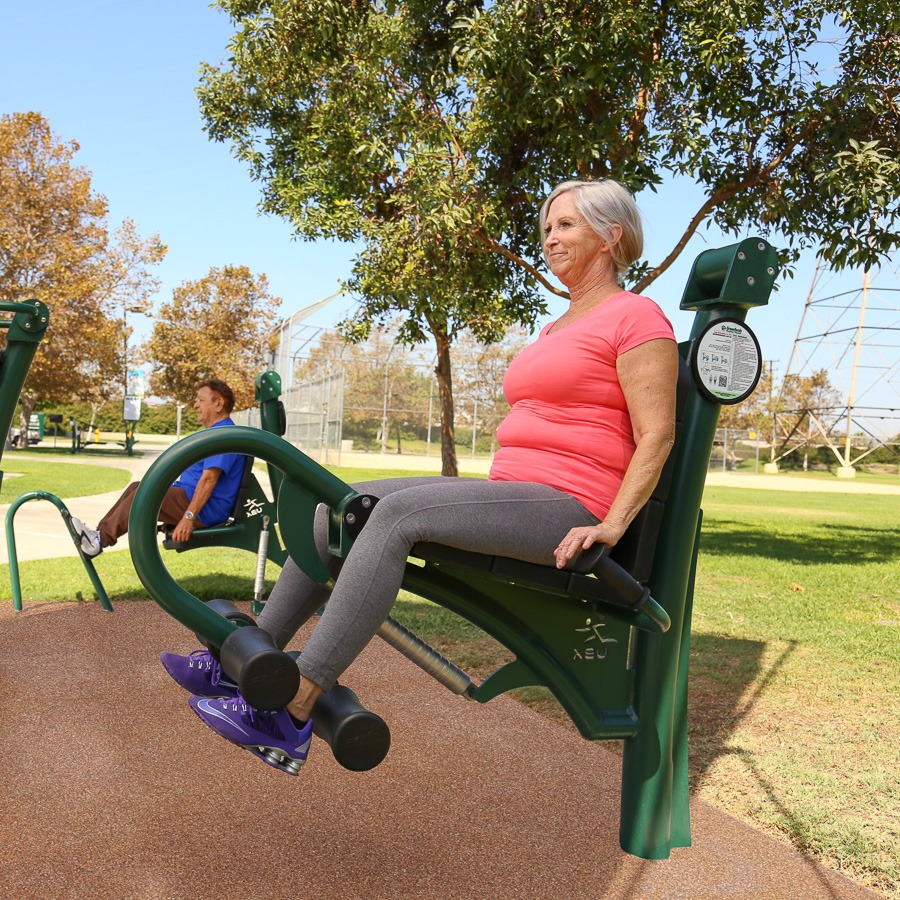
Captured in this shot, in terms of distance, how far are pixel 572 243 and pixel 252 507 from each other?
3.03m

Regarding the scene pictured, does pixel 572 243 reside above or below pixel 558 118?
below

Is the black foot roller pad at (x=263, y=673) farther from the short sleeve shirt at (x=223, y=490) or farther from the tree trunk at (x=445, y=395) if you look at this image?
the tree trunk at (x=445, y=395)

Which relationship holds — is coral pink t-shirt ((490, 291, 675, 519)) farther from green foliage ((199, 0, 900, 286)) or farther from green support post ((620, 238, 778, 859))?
green foliage ((199, 0, 900, 286))

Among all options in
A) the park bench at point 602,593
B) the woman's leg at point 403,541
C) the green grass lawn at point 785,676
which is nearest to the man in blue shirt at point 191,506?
the green grass lawn at point 785,676

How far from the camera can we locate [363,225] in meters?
9.93

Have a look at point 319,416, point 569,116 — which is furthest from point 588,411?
point 319,416

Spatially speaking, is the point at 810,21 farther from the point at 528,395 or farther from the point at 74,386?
the point at 74,386

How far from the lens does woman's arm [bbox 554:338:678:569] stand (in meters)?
1.97

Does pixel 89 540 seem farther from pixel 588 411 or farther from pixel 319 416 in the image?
pixel 319 416

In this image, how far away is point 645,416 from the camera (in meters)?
2.00

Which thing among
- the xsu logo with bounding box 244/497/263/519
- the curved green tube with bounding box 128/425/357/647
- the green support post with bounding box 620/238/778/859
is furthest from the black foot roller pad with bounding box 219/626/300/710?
the xsu logo with bounding box 244/497/263/519

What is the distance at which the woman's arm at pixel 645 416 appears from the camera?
1972 mm

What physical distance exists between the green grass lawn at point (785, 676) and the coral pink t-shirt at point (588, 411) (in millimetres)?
1309

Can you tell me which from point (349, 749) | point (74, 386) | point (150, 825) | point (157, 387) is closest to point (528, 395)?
point (349, 749)
